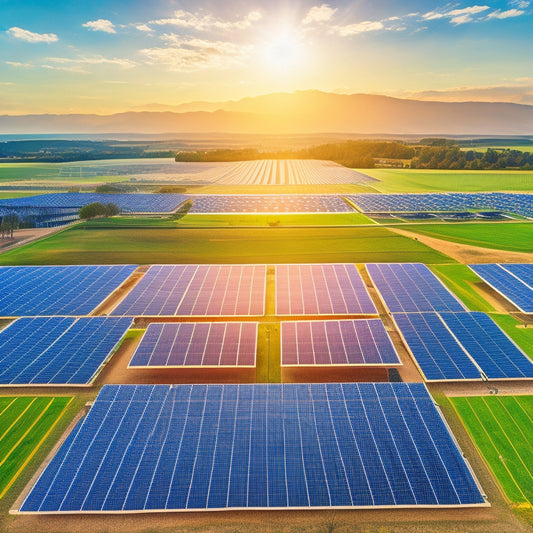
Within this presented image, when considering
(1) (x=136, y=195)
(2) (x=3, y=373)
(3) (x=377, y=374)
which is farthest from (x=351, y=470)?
(1) (x=136, y=195)

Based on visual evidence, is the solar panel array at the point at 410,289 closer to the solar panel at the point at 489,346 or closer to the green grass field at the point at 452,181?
the solar panel at the point at 489,346

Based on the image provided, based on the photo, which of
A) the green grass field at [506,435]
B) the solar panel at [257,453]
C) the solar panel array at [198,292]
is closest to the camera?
the solar panel at [257,453]

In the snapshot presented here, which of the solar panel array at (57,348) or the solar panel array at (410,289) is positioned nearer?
the solar panel array at (57,348)

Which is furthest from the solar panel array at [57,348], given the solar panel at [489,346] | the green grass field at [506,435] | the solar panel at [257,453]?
the solar panel at [489,346]

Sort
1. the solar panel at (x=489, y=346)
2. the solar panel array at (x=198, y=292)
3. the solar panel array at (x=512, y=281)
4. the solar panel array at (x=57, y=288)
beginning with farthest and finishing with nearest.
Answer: the solar panel array at (x=512, y=281) → the solar panel array at (x=57, y=288) → the solar panel array at (x=198, y=292) → the solar panel at (x=489, y=346)

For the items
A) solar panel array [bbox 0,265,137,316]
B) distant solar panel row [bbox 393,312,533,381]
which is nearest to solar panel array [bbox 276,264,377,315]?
distant solar panel row [bbox 393,312,533,381]

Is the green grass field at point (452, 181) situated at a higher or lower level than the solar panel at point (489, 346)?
lower

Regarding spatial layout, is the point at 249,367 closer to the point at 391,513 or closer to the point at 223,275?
the point at 391,513
